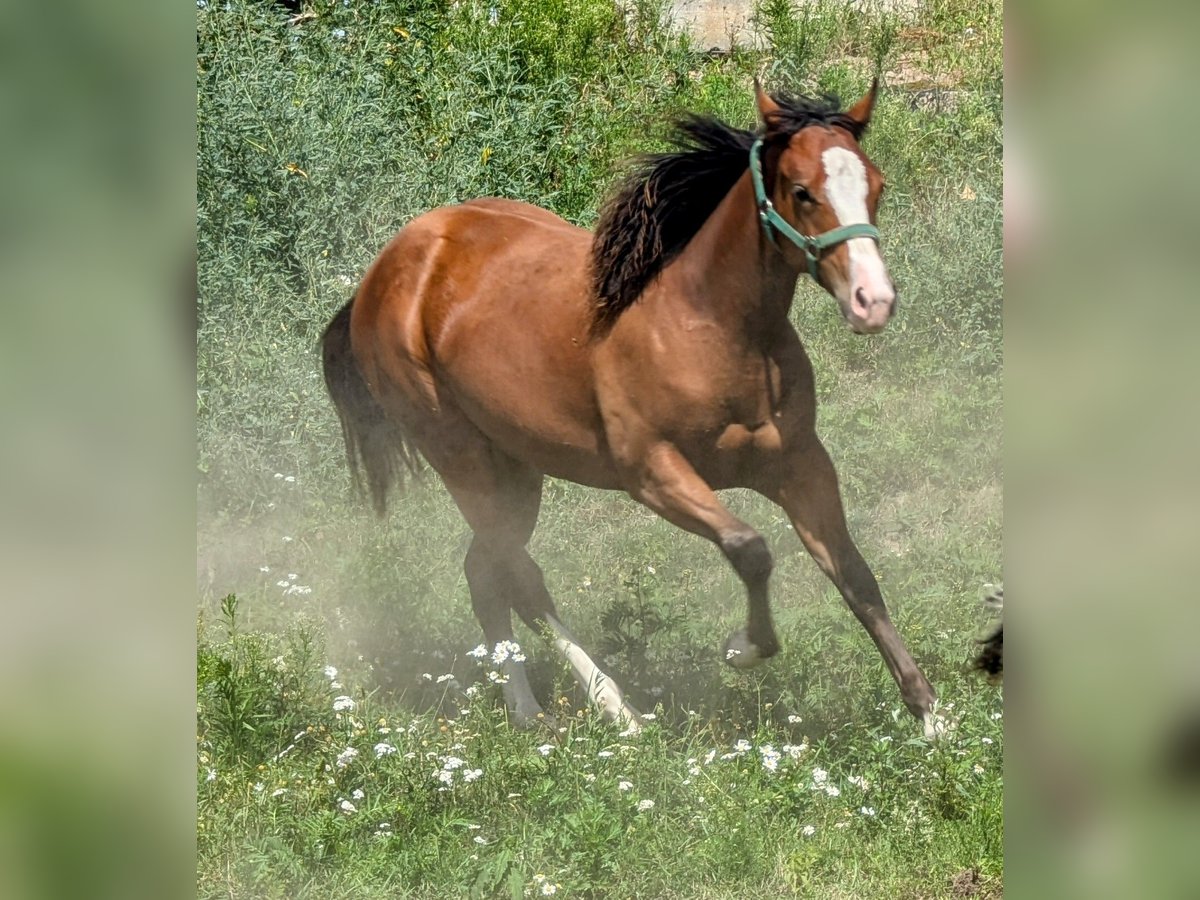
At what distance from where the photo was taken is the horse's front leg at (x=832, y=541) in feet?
12.8

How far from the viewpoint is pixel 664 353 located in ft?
12.9

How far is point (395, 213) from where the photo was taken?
22.0 ft

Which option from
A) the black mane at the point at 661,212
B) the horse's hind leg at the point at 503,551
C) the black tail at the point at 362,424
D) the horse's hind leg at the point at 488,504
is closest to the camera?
the black mane at the point at 661,212

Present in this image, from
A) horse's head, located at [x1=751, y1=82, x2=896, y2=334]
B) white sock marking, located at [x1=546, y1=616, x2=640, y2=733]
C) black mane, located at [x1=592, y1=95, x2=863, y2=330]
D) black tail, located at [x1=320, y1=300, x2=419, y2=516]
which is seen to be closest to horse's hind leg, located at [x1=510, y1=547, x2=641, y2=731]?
white sock marking, located at [x1=546, y1=616, x2=640, y2=733]

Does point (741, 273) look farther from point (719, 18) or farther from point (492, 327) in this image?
point (719, 18)

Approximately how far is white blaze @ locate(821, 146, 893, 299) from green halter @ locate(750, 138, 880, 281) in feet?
0.07

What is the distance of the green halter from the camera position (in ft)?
11.0

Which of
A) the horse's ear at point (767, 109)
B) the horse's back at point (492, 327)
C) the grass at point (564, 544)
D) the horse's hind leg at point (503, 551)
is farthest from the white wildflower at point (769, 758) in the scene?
the horse's ear at point (767, 109)

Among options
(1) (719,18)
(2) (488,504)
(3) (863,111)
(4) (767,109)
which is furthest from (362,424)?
(1) (719,18)

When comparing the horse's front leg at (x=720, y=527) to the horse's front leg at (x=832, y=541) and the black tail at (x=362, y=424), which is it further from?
the black tail at (x=362, y=424)

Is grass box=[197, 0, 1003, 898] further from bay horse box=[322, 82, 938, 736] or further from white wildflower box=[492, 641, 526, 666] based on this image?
bay horse box=[322, 82, 938, 736]

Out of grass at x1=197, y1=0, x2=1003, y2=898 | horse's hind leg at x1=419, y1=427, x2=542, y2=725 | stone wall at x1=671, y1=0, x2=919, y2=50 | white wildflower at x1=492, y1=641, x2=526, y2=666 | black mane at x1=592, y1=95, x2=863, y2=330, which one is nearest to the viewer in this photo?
grass at x1=197, y1=0, x2=1003, y2=898
